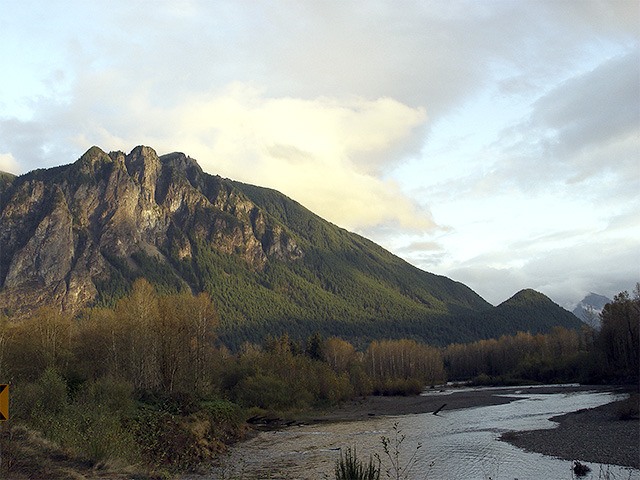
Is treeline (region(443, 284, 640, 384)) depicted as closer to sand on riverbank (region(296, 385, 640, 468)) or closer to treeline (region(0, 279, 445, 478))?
sand on riverbank (region(296, 385, 640, 468))

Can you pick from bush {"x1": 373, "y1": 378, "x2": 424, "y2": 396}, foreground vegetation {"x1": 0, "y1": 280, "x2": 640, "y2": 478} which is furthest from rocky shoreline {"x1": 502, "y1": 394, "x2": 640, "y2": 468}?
bush {"x1": 373, "y1": 378, "x2": 424, "y2": 396}

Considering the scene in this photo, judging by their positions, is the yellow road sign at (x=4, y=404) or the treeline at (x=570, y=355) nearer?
the yellow road sign at (x=4, y=404)

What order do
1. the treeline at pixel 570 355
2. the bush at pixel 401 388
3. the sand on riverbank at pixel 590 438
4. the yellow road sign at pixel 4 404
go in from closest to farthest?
1. the yellow road sign at pixel 4 404
2. the sand on riverbank at pixel 590 438
3. the treeline at pixel 570 355
4. the bush at pixel 401 388

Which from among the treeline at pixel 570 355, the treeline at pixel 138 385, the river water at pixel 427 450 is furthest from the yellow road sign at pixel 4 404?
the treeline at pixel 570 355

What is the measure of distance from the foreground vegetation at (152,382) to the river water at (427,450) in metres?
4.37

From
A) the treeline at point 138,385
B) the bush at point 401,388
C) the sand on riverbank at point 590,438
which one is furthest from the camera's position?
the bush at point 401,388

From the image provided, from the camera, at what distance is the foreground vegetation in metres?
24.1

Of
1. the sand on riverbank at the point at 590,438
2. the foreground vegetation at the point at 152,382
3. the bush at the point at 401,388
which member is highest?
the foreground vegetation at the point at 152,382

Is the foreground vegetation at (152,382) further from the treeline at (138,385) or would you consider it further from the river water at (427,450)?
the river water at (427,450)

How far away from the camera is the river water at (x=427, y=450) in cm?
2978

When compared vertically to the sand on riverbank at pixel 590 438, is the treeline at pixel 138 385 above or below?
above

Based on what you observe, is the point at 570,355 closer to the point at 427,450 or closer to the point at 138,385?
the point at 427,450

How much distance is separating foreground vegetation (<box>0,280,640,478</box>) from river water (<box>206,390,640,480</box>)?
172 inches

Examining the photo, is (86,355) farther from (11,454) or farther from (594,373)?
(594,373)
